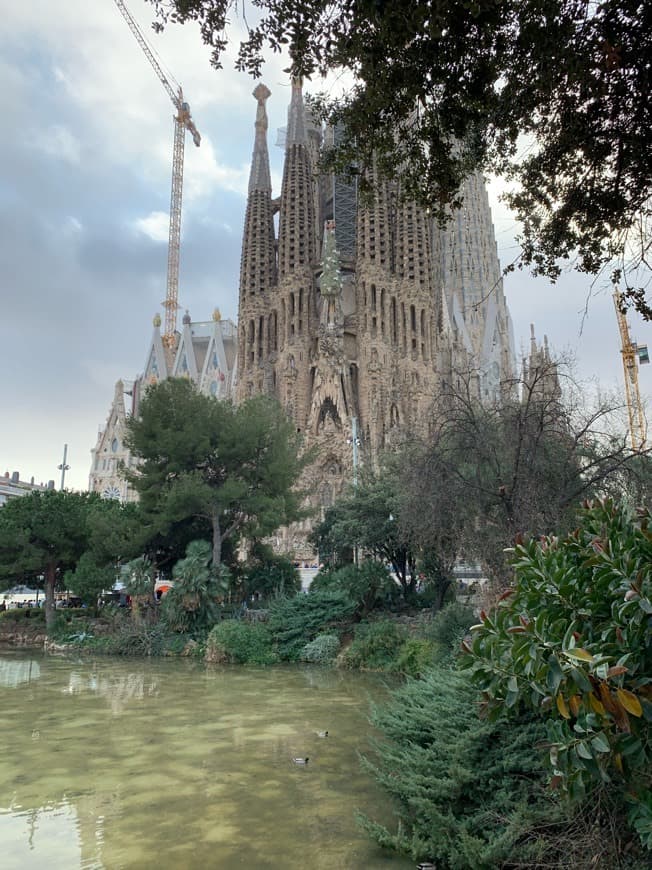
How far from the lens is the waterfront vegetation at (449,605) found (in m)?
3.07

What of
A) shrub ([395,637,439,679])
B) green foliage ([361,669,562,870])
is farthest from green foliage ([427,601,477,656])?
green foliage ([361,669,562,870])

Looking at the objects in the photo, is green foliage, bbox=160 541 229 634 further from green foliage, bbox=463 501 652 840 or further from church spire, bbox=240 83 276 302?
church spire, bbox=240 83 276 302

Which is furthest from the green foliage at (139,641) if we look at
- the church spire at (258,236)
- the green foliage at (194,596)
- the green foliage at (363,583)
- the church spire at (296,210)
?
the church spire at (258,236)

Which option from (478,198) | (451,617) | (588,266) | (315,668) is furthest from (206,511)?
(478,198)

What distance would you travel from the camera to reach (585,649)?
3041mm

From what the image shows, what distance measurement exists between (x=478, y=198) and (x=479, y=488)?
47.7m

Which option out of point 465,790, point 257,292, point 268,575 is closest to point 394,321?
point 257,292

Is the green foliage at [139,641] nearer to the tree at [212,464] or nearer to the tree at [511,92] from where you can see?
the tree at [212,464]

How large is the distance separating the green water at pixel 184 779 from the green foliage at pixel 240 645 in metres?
4.07

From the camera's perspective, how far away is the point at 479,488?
1079cm

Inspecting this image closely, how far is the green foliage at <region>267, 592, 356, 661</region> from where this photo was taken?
1711cm

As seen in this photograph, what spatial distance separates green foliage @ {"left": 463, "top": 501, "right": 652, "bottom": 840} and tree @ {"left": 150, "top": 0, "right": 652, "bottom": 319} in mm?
3073

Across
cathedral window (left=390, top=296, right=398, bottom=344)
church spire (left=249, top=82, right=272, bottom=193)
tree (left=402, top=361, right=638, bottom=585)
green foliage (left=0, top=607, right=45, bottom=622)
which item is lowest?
green foliage (left=0, top=607, right=45, bottom=622)

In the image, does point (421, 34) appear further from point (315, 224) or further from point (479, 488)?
point (315, 224)
